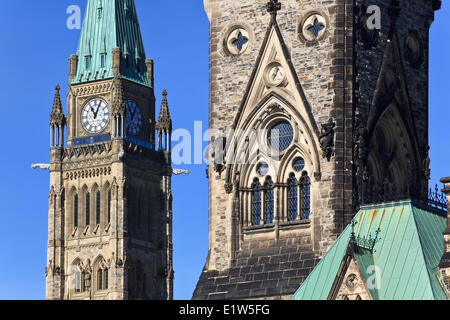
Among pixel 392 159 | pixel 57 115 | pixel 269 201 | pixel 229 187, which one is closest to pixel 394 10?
pixel 392 159

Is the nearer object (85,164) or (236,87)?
(236,87)

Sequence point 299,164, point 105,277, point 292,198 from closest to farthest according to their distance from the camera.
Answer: point 299,164, point 292,198, point 105,277

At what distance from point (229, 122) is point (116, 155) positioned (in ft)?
374

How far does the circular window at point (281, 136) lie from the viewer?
64.4m

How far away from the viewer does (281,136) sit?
2542 inches

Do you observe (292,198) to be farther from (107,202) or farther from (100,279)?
(107,202)

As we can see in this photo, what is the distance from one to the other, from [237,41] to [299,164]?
4841 mm

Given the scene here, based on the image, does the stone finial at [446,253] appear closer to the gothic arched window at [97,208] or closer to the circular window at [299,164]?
the circular window at [299,164]

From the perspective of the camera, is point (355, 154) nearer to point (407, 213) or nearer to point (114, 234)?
point (407, 213)

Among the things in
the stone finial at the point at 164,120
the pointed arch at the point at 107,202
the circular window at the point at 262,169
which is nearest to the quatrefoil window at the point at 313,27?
the circular window at the point at 262,169

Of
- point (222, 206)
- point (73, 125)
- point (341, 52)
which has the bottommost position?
point (222, 206)

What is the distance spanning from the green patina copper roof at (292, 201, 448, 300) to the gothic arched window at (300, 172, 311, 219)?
3.91 meters
